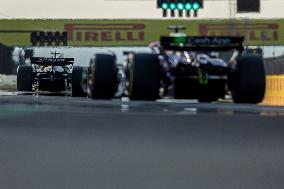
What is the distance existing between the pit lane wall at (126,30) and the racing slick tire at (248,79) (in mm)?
41666

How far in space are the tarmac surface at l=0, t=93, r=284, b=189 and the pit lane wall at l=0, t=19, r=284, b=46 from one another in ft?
141

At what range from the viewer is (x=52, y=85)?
77.9ft

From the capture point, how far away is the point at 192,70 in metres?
10.2

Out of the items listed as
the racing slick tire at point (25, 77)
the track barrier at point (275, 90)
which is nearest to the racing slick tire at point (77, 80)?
the racing slick tire at point (25, 77)

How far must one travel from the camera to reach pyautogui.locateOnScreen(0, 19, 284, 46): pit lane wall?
172 ft

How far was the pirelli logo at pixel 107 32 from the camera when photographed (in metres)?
53.1

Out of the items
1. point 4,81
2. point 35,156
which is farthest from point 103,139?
point 4,81

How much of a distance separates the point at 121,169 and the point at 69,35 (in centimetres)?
4804

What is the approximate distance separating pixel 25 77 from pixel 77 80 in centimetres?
504

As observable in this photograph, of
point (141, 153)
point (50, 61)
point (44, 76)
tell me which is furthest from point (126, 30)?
point (141, 153)

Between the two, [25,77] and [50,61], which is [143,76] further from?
[25,77]

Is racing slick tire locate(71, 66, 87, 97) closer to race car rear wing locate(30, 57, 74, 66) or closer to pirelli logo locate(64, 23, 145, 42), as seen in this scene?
race car rear wing locate(30, 57, 74, 66)

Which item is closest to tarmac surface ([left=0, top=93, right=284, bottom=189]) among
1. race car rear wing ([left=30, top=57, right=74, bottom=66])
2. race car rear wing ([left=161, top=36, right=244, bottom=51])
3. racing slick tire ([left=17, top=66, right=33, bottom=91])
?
race car rear wing ([left=161, top=36, right=244, bottom=51])

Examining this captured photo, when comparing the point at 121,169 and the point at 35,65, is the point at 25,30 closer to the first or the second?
the point at 35,65
